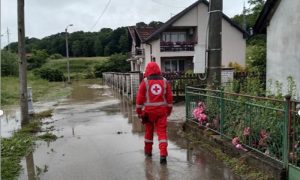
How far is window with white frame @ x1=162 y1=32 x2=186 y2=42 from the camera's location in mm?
35562

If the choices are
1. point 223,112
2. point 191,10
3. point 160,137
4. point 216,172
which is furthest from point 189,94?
point 191,10

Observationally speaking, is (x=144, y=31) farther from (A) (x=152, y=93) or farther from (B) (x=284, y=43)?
(A) (x=152, y=93)

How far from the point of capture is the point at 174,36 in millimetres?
35938

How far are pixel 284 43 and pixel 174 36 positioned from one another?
81.4 ft

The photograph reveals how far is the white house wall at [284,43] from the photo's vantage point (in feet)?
35.7

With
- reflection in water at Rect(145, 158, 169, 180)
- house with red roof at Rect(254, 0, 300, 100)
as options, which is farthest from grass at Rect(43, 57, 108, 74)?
reflection in water at Rect(145, 158, 169, 180)

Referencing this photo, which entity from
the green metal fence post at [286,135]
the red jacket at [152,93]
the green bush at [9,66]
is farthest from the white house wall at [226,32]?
the green metal fence post at [286,135]

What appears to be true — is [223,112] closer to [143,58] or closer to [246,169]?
[246,169]

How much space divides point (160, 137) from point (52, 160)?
6.88 feet

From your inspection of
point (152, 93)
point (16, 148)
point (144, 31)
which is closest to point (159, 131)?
point (152, 93)

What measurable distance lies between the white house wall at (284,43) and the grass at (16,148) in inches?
269

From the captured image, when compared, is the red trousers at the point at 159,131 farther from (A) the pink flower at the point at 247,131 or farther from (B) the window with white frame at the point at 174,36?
(B) the window with white frame at the point at 174,36

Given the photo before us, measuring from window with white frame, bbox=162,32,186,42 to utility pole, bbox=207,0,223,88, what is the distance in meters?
27.6

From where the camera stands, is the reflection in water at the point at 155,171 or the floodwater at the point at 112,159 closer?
the reflection in water at the point at 155,171
